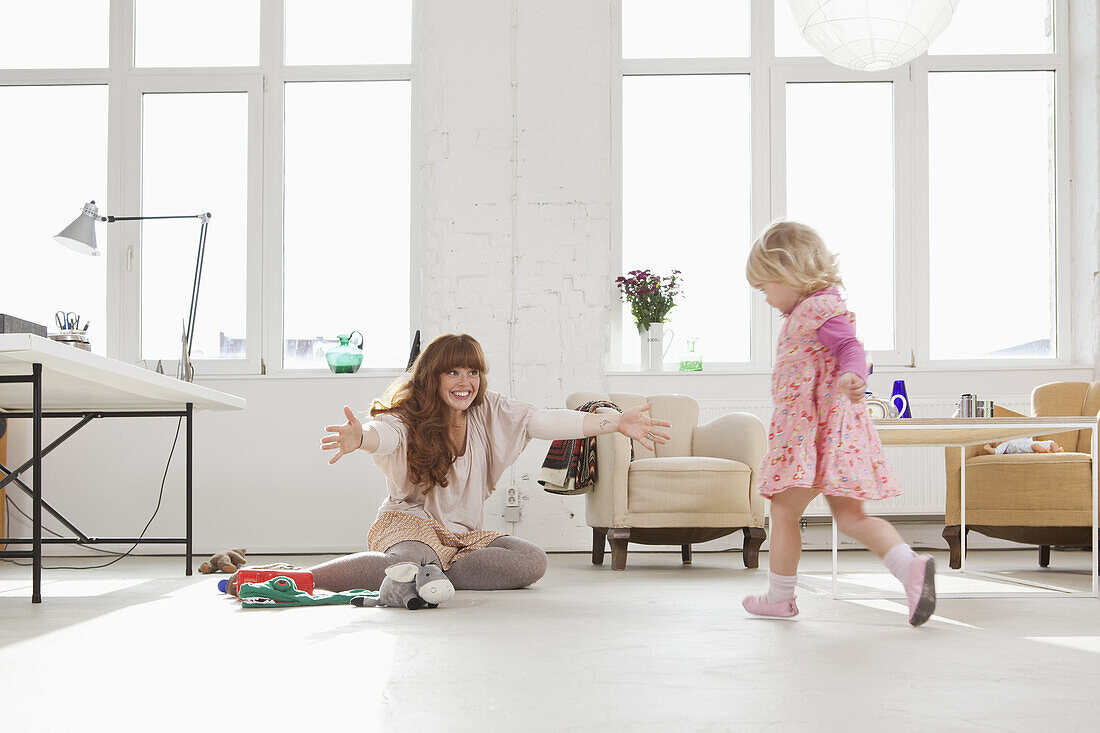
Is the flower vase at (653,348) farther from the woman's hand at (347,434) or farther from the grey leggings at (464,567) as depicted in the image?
the woman's hand at (347,434)

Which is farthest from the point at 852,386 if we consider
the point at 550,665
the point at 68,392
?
the point at 68,392

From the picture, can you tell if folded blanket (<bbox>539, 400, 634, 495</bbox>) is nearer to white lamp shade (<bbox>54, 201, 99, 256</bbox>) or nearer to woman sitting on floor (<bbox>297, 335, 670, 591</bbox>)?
woman sitting on floor (<bbox>297, 335, 670, 591</bbox>)

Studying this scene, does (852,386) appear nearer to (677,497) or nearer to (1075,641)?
(1075,641)

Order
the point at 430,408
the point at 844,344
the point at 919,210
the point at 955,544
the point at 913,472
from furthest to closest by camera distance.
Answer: the point at 919,210 → the point at 913,472 → the point at 955,544 → the point at 430,408 → the point at 844,344

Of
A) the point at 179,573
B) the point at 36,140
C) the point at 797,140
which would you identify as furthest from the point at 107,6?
the point at 797,140

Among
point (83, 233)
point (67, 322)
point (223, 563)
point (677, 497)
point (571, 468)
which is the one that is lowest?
point (223, 563)

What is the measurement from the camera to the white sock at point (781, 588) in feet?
8.39

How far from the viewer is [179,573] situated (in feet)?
13.7

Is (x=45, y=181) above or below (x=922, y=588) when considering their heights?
above

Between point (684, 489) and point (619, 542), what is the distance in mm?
327

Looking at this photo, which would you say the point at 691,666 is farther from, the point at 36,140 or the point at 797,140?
the point at 36,140

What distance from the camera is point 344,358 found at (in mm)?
5371

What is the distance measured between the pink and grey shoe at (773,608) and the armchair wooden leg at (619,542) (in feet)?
5.16

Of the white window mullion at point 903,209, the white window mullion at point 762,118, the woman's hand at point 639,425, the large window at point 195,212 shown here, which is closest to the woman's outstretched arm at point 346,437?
the woman's hand at point 639,425
